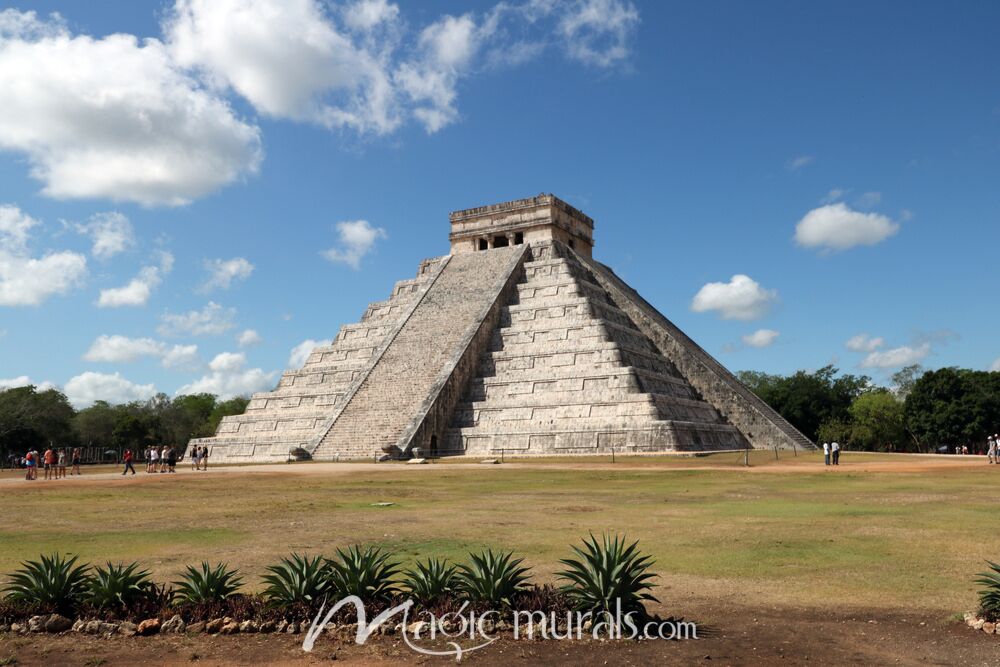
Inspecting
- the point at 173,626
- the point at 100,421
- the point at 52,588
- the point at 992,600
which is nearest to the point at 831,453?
the point at 992,600

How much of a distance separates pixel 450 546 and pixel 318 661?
372 centimetres

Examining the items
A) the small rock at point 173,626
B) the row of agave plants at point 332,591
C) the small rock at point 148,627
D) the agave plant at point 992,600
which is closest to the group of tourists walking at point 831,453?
the agave plant at point 992,600

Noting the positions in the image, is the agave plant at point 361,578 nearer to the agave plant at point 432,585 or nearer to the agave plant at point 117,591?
the agave plant at point 432,585

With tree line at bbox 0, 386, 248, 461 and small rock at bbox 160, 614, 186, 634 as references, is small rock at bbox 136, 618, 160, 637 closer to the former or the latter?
small rock at bbox 160, 614, 186, 634

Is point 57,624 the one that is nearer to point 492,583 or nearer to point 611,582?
point 492,583

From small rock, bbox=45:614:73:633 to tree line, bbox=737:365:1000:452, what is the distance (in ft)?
173

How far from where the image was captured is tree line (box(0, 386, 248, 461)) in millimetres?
58250

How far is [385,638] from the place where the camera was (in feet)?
20.5

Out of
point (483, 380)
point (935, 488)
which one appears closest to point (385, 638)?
point (935, 488)

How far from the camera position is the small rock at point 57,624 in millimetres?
6602

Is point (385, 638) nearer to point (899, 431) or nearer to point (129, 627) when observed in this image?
point (129, 627)

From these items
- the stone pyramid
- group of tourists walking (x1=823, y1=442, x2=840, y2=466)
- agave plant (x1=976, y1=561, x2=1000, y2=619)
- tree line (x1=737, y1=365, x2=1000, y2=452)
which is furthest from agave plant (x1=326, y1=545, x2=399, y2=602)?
tree line (x1=737, y1=365, x2=1000, y2=452)

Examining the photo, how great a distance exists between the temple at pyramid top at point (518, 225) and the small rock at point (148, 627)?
39.5 m

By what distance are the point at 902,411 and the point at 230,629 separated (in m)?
59.7
